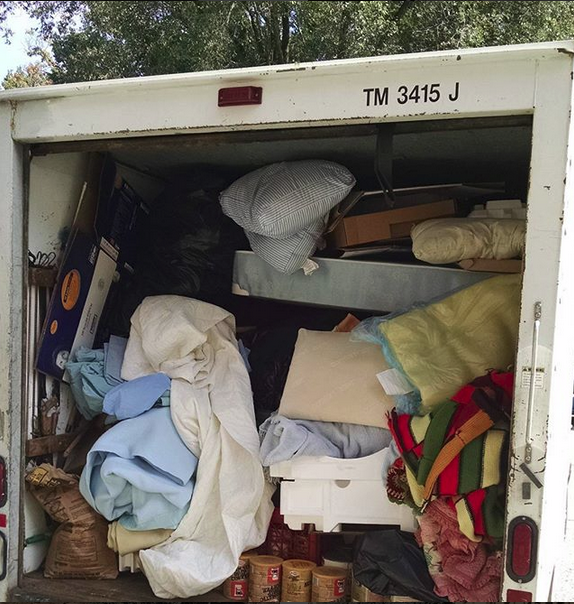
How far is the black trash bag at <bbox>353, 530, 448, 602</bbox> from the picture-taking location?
2.44 metres

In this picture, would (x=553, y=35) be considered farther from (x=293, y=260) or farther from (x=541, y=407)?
(x=541, y=407)

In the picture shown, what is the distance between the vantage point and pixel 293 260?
114 inches

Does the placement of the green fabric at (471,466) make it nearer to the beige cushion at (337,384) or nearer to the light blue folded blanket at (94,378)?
the beige cushion at (337,384)

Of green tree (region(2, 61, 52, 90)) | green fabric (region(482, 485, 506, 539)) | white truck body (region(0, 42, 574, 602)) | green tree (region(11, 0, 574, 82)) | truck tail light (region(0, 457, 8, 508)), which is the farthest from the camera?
green tree (region(2, 61, 52, 90))

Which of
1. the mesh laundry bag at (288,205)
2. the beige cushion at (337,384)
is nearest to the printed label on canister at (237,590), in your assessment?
the beige cushion at (337,384)

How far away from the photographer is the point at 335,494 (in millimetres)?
2611

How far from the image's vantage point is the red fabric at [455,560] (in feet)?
7.43

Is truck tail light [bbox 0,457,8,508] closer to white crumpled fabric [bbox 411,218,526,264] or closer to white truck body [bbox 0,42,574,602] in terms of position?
white truck body [bbox 0,42,574,602]

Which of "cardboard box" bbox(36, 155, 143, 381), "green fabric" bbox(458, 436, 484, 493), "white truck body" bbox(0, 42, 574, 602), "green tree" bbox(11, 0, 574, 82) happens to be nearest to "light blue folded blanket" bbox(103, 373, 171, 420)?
"cardboard box" bbox(36, 155, 143, 381)

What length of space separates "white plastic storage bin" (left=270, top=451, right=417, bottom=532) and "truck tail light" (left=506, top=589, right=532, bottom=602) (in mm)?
495

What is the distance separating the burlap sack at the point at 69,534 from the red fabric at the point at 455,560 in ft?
3.95

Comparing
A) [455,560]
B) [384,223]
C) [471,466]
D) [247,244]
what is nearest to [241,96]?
[384,223]

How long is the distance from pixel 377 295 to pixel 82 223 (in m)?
1.25

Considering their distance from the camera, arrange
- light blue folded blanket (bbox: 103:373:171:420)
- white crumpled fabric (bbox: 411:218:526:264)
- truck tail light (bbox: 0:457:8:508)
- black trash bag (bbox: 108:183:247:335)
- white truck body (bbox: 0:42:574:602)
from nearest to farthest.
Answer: white truck body (bbox: 0:42:574:602), truck tail light (bbox: 0:457:8:508), white crumpled fabric (bbox: 411:218:526:264), light blue folded blanket (bbox: 103:373:171:420), black trash bag (bbox: 108:183:247:335)
